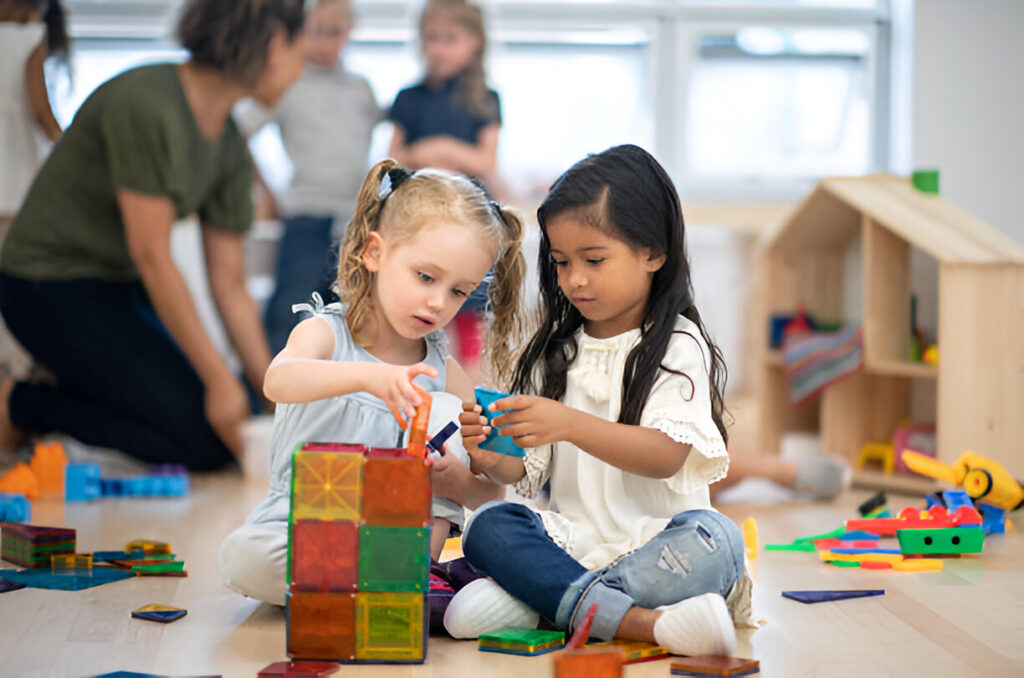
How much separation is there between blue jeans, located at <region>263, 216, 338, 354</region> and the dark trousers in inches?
26.4

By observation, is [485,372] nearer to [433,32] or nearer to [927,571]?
[927,571]

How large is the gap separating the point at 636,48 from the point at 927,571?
262 cm

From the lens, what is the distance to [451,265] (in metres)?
1.26

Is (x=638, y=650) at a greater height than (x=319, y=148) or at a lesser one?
lesser

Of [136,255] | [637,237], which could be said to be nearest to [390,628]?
[637,237]

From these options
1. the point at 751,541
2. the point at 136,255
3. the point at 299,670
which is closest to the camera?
the point at 299,670

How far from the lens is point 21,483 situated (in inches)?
81.5

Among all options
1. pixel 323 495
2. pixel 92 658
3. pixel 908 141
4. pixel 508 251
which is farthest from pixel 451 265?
pixel 908 141

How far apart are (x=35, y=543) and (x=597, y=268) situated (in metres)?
0.82

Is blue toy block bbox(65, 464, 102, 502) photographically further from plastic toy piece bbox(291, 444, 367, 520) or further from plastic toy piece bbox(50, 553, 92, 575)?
plastic toy piece bbox(291, 444, 367, 520)

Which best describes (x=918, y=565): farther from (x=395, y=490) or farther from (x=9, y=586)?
(x=9, y=586)

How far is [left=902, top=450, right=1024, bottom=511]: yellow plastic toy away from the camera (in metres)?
1.75

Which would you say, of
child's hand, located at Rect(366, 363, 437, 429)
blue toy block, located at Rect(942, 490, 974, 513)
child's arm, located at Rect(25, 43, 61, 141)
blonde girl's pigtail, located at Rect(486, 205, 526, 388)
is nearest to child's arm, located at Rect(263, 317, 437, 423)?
child's hand, located at Rect(366, 363, 437, 429)

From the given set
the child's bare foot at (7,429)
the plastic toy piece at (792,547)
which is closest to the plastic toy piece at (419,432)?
the plastic toy piece at (792,547)
